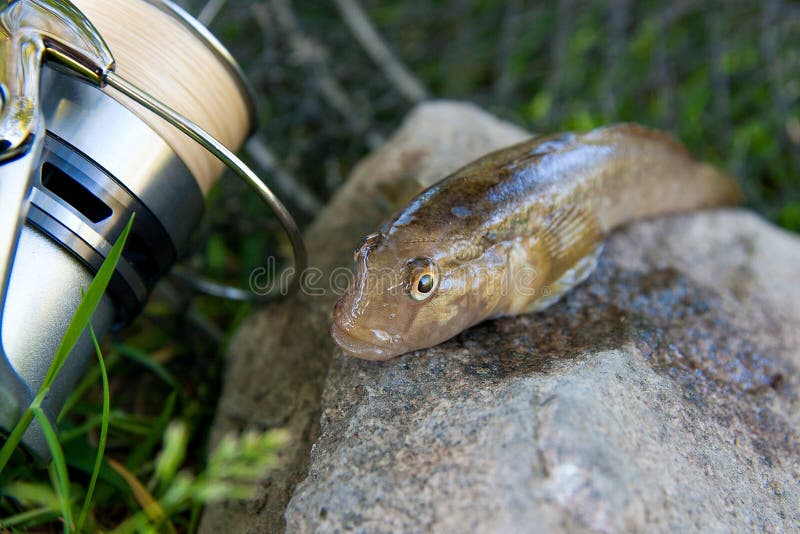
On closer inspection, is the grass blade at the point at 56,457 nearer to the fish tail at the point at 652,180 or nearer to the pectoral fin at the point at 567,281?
the pectoral fin at the point at 567,281

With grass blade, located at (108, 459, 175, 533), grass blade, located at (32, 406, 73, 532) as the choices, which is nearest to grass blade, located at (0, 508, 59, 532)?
grass blade, located at (108, 459, 175, 533)

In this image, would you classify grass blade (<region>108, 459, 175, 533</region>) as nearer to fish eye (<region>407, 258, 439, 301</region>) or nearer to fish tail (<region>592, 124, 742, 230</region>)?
fish eye (<region>407, 258, 439, 301</region>)

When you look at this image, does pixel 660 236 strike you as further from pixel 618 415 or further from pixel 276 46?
pixel 276 46

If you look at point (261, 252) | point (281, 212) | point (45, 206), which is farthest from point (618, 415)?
point (261, 252)

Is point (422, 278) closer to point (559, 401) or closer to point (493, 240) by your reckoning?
point (493, 240)

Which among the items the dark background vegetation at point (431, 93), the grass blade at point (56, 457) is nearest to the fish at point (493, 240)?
the grass blade at point (56, 457)

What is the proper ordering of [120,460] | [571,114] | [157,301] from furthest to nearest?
[571,114]
[157,301]
[120,460]
